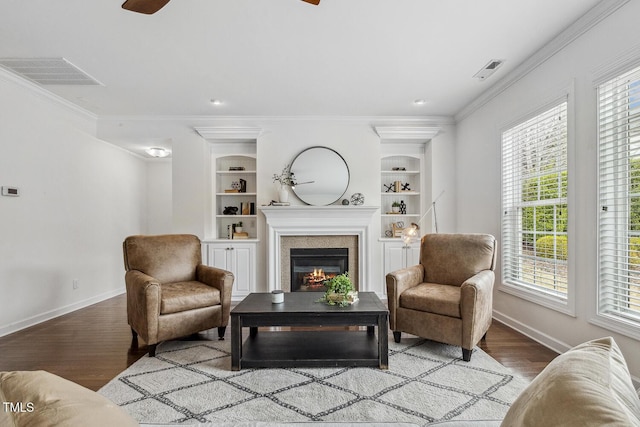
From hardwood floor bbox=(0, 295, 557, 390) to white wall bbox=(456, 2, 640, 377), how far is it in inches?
8.8

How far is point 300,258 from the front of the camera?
480cm

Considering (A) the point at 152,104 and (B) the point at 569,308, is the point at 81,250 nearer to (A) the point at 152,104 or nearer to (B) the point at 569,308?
(A) the point at 152,104

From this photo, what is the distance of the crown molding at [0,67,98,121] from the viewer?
343 centimetres

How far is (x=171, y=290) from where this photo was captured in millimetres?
3148

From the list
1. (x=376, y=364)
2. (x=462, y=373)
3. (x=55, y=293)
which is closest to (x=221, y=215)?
(x=55, y=293)

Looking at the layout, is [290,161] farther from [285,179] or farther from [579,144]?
[579,144]

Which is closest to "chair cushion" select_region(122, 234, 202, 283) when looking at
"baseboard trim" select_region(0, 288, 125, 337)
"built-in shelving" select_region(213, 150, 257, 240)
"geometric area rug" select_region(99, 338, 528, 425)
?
"geometric area rug" select_region(99, 338, 528, 425)

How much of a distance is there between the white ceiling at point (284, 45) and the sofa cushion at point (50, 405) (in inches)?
96.1

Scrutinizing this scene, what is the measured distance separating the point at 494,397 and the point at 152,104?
15.2 ft

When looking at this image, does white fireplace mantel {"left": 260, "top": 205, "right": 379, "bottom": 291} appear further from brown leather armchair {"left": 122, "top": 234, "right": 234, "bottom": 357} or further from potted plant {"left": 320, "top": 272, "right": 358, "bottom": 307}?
potted plant {"left": 320, "top": 272, "right": 358, "bottom": 307}

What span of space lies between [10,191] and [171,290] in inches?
78.6

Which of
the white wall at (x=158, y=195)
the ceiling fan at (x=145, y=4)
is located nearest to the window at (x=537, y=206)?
the ceiling fan at (x=145, y=4)

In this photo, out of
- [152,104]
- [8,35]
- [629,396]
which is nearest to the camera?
[629,396]

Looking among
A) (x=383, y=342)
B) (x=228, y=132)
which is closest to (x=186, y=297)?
(x=383, y=342)
